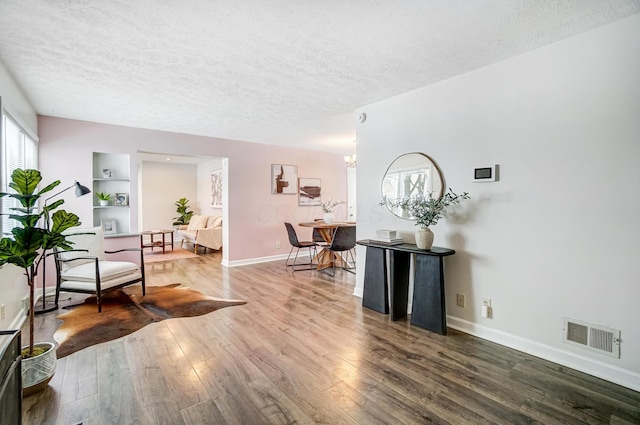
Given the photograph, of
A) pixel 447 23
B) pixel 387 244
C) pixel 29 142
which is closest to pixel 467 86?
pixel 447 23

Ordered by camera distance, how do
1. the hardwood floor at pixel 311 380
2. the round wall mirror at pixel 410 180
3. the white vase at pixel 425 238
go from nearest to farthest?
the hardwood floor at pixel 311 380 → the white vase at pixel 425 238 → the round wall mirror at pixel 410 180

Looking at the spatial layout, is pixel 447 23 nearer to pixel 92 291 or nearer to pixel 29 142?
pixel 92 291

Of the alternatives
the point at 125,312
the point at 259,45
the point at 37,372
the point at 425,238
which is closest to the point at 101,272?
the point at 125,312

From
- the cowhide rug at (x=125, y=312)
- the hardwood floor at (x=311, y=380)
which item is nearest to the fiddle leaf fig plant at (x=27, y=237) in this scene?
the hardwood floor at (x=311, y=380)

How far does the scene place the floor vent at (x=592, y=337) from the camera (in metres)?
2.06

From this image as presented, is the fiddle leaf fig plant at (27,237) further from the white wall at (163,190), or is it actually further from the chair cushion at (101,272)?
the white wall at (163,190)

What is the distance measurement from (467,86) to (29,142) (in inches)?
195

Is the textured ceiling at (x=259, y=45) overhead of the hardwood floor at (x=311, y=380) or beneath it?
overhead

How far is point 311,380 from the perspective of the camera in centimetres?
206

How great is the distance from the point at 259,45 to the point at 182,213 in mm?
7502

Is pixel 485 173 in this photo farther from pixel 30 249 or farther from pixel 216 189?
pixel 216 189

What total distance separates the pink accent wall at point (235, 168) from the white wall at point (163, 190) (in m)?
4.01

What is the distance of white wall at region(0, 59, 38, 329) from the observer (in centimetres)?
257

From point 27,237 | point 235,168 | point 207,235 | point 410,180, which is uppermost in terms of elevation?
point 235,168
